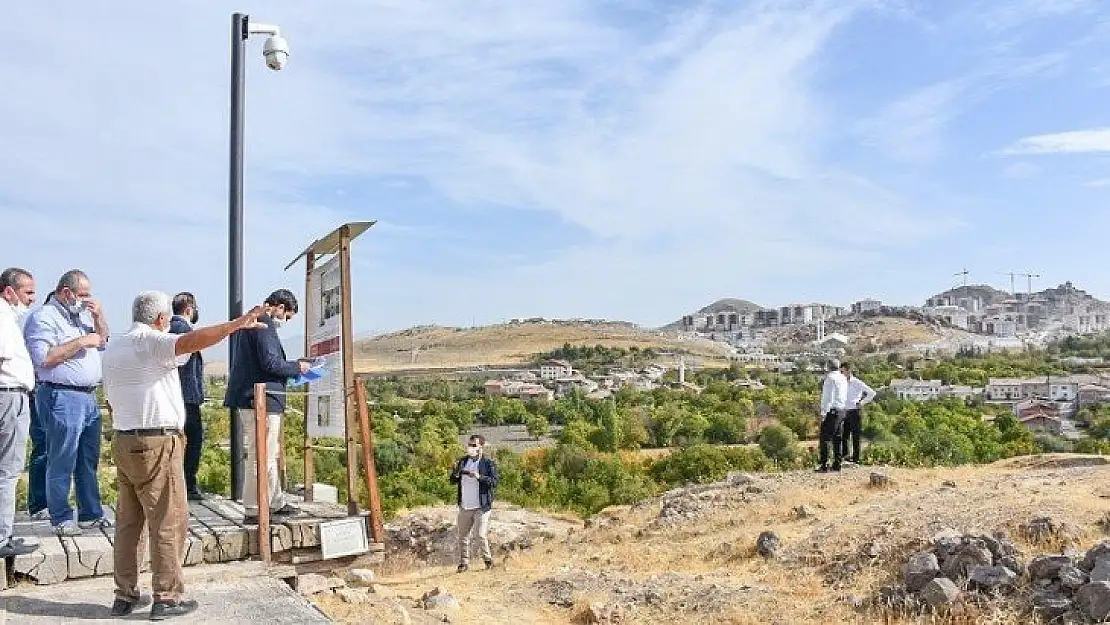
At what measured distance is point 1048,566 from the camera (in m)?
7.77

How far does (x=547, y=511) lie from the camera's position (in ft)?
59.4

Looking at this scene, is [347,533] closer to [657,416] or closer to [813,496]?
[813,496]

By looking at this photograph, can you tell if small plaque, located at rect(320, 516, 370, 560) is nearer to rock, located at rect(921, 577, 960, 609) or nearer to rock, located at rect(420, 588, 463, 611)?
rock, located at rect(420, 588, 463, 611)

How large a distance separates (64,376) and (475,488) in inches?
214

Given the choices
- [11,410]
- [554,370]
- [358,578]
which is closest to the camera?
[11,410]

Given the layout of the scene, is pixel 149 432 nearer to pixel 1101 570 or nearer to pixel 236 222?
pixel 236 222

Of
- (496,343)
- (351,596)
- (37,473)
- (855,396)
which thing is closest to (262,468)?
(351,596)

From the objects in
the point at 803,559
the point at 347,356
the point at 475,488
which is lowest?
the point at 803,559

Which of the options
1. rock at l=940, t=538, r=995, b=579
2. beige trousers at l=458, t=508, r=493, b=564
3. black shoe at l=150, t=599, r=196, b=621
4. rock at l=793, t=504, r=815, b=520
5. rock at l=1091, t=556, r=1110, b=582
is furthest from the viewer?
rock at l=793, t=504, r=815, b=520

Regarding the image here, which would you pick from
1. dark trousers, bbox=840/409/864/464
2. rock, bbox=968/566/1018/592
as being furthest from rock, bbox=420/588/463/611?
dark trousers, bbox=840/409/864/464

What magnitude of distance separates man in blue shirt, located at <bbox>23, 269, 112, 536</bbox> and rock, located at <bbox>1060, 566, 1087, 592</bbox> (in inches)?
273

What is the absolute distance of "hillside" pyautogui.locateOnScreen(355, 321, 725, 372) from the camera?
108 meters

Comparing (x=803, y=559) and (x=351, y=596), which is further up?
A: (x=351, y=596)

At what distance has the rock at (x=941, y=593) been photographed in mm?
7715
